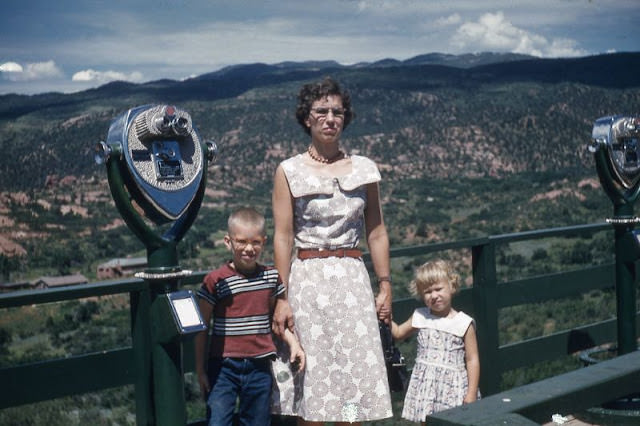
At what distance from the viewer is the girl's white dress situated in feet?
10.5

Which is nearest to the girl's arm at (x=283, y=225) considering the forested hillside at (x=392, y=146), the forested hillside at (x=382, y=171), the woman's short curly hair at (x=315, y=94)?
the woman's short curly hair at (x=315, y=94)

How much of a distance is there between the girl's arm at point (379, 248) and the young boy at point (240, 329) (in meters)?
0.44

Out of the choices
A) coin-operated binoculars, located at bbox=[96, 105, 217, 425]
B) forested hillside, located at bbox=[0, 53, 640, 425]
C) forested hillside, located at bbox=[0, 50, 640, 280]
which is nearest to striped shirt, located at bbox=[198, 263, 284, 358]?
coin-operated binoculars, located at bbox=[96, 105, 217, 425]

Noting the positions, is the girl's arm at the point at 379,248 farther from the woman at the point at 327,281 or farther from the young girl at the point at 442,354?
the young girl at the point at 442,354

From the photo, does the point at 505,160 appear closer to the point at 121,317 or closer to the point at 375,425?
the point at 121,317

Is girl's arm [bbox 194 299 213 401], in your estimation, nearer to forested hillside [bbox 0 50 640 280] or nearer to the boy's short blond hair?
the boy's short blond hair

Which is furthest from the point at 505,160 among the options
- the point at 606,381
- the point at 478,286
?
the point at 606,381

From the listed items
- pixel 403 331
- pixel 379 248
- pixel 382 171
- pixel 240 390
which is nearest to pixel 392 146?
pixel 382 171

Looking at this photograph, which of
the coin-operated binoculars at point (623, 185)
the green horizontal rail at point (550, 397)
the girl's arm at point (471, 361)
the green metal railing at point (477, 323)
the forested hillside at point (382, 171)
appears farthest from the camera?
the forested hillside at point (382, 171)

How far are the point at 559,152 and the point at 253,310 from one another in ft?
113

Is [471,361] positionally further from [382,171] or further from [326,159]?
[382,171]

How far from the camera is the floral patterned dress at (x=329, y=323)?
296 centimetres

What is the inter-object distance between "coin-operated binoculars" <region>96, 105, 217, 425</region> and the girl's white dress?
116cm

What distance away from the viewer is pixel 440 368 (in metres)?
3.23
